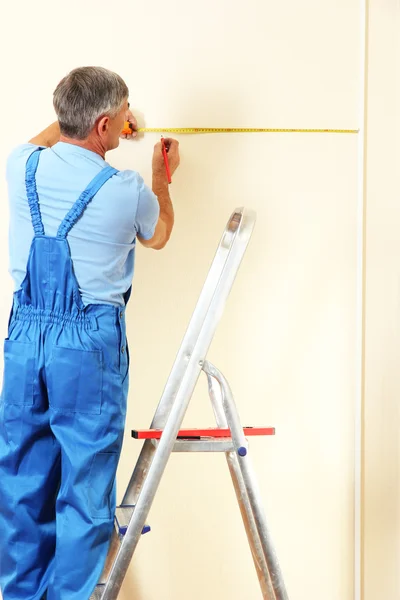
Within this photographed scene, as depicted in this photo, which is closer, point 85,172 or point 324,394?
point 85,172

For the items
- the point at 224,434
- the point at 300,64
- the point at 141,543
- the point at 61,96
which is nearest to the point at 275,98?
the point at 300,64

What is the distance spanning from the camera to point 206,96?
241cm

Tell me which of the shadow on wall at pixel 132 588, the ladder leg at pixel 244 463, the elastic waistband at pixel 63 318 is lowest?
the shadow on wall at pixel 132 588

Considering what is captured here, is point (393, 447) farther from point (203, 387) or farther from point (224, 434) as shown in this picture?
point (224, 434)

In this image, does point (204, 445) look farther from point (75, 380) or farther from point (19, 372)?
point (19, 372)

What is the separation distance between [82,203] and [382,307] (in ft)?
3.32

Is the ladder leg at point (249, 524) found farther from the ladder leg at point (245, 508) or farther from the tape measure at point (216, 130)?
the tape measure at point (216, 130)

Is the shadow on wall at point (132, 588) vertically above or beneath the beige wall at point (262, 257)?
beneath

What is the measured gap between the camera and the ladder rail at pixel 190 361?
176 cm

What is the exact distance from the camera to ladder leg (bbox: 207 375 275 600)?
6.00 ft

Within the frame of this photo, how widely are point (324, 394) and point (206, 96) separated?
96 centimetres

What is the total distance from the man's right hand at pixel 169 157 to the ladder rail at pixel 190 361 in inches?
17.6

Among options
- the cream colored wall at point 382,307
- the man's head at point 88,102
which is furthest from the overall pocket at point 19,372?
the cream colored wall at point 382,307

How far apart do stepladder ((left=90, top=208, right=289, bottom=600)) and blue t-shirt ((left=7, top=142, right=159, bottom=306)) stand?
223mm
